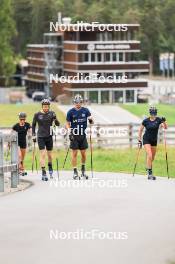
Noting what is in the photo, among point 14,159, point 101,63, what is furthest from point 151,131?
point 101,63

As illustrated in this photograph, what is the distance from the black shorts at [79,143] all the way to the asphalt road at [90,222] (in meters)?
0.90

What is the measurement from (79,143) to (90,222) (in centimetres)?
595

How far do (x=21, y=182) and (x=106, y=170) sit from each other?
3738 millimetres

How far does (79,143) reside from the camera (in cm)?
1931

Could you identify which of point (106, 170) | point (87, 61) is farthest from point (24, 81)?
point (106, 170)

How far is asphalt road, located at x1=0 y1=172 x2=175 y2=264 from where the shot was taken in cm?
1126

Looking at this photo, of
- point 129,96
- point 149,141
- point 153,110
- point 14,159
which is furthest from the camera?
point 129,96

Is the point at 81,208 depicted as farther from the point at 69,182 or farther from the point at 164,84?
the point at 164,84

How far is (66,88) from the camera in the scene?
99875mm

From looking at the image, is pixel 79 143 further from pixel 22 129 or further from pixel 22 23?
pixel 22 23

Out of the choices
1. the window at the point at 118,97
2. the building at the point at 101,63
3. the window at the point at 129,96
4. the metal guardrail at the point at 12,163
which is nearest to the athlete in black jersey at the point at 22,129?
the metal guardrail at the point at 12,163

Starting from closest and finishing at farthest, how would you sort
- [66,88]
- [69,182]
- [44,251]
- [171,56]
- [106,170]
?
[44,251]
[69,182]
[106,170]
[66,88]
[171,56]

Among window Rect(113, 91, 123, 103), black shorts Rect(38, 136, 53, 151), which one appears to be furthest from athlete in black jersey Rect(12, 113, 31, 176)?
window Rect(113, 91, 123, 103)

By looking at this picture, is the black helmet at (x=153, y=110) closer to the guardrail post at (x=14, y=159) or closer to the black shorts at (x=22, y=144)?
the guardrail post at (x=14, y=159)
